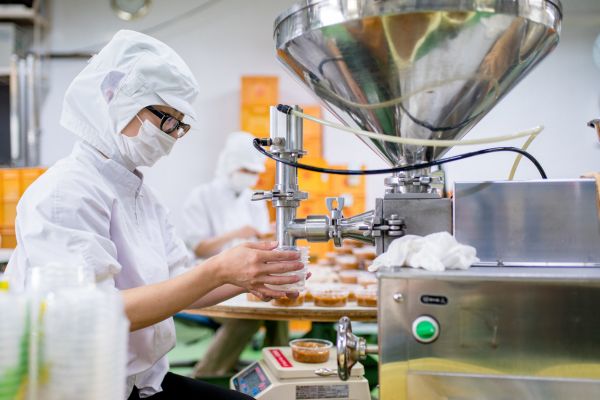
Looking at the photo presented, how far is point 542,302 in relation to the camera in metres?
0.86

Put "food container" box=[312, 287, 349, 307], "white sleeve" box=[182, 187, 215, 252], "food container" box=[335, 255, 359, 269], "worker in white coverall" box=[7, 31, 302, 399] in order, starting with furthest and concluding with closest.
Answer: "white sleeve" box=[182, 187, 215, 252]
"food container" box=[335, 255, 359, 269]
"food container" box=[312, 287, 349, 307]
"worker in white coverall" box=[7, 31, 302, 399]

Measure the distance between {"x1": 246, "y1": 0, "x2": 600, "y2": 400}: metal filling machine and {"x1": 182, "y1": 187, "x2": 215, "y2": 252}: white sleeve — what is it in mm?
2840

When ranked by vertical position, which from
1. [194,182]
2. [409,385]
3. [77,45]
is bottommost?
[409,385]

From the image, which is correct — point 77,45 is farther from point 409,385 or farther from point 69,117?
point 409,385

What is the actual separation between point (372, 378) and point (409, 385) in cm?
166

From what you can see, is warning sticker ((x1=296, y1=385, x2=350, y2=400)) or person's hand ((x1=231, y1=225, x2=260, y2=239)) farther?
person's hand ((x1=231, y1=225, x2=260, y2=239))

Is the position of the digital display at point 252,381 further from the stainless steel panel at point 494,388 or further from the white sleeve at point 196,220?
the white sleeve at point 196,220

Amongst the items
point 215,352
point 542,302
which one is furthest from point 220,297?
point 215,352

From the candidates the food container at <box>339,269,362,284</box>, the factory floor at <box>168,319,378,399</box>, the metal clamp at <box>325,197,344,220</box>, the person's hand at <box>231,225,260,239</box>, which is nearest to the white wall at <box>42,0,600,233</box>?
the factory floor at <box>168,319,378,399</box>

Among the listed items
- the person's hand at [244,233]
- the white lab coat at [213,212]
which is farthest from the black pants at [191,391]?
the white lab coat at [213,212]

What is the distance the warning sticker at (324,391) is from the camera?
1.58 m

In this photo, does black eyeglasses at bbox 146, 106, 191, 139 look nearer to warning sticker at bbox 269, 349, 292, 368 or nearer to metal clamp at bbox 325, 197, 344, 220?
metal clamp at bbox 325, 197, 344, 220

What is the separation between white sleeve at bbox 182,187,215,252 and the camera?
398 centimetres

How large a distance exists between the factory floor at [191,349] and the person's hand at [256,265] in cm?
219
